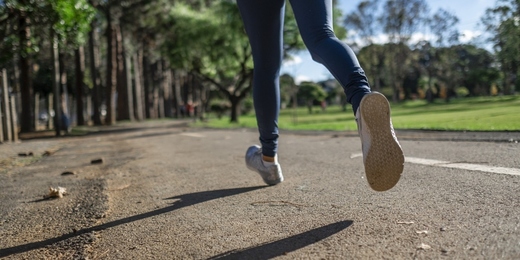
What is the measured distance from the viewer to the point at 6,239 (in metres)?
2.09

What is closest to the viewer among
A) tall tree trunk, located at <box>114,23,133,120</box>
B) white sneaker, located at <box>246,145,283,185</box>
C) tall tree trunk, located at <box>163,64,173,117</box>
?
white sneaker, located at <box>246,145,283,185</box>

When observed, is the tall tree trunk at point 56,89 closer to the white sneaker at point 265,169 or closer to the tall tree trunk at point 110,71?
A: the tall tree trunk at point 110,71

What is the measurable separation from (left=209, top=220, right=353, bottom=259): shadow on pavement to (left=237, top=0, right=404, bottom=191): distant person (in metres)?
0.29

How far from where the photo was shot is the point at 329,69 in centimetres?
218

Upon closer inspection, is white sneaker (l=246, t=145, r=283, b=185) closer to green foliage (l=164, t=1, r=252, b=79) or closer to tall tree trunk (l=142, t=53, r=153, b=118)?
green foliage (l=164, t=1, r=252, b=79)

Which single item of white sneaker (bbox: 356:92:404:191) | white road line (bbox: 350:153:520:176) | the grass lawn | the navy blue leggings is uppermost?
the navy blue leggings

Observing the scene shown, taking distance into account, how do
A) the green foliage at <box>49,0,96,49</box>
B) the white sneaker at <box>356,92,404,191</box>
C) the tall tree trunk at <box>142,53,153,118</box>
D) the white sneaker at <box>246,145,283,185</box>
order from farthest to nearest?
the tall tree trunk at <box>142,53,153,118</box> < the green foliage at <box>49,0,96,49</box> < the white sneaker at <box>246,145,283,185</box> < the white sneaker at <box>356,92,404,191</box>

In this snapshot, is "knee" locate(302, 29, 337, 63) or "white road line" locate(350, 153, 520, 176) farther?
"white road line" locate(350, 153, 520, 176)

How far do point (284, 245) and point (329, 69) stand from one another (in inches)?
35.7

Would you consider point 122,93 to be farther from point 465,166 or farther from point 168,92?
point 465,166

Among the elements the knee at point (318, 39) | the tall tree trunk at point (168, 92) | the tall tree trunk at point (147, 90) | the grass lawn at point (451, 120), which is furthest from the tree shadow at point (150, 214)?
the tall tree trunk at point (168, 92)

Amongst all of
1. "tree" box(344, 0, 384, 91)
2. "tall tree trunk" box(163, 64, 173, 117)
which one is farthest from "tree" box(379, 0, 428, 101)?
"tall tree trunk" box(163, 64, 173, 117)

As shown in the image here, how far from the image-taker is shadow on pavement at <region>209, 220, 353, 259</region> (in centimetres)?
162

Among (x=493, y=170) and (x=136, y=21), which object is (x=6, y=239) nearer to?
(x=493, y=170)
